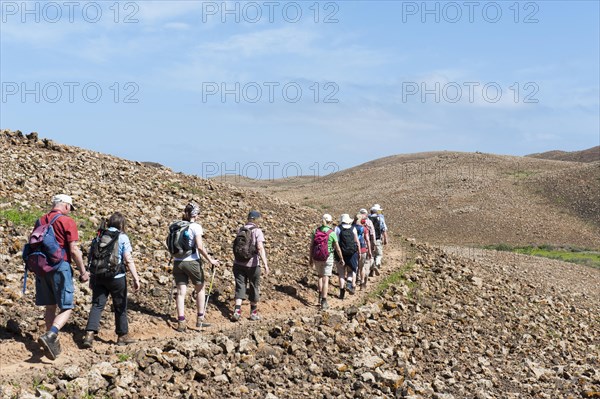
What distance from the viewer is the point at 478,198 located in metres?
56.8

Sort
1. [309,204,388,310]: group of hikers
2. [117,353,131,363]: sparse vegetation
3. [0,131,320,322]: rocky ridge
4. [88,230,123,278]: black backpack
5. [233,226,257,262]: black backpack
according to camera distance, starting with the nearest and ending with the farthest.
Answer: [117,353,131,363]: sparse vegetation
[88,230,123,278]: black backpack
[233,226,257,262]: black backpack
[0,131,320,322]: rocky ridge
[309,204,388,310]: group of hikers

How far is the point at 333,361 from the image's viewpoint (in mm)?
11305

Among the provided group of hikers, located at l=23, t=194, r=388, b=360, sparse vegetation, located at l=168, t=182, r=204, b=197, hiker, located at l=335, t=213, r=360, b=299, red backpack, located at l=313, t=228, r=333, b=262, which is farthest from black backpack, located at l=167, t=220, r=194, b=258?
sparse vegetation, located at l=168, t=182, r=204, b=197

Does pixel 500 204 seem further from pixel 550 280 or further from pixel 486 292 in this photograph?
pixel 486 292

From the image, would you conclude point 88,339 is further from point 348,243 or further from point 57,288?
point 348,243

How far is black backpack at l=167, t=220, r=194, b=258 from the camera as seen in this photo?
A: 11148 millimetres

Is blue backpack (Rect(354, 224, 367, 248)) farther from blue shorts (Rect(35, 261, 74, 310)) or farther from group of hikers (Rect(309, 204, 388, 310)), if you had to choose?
blue shorts (Rect(35, 261, 74, 310))

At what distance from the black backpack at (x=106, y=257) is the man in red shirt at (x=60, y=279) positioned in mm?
528

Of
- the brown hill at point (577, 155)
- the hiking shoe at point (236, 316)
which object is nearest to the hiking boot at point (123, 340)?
the hiking shoe at point (236, 316)

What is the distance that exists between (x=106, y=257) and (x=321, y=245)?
536 cm

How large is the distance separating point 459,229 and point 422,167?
25.4 metres

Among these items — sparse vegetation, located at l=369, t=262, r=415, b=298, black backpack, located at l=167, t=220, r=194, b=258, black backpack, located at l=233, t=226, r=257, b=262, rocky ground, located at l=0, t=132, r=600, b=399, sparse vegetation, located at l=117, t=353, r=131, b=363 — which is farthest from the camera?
sparse vegetation, located at l=369, t=262, r=415, b=298

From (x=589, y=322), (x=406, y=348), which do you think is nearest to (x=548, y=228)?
(x=589, y=322)

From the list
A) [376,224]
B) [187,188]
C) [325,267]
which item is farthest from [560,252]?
[325,267]
